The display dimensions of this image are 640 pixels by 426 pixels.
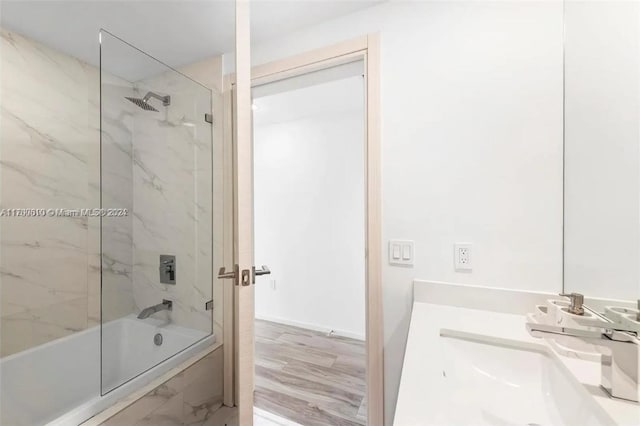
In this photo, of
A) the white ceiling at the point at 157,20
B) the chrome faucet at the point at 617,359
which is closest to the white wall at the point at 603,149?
the chrome faucet at the point at 617,359

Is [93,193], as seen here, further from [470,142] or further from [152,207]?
[470,142]

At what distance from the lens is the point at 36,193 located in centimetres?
145

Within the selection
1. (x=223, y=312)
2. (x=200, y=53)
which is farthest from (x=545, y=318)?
(x=200, y=53)

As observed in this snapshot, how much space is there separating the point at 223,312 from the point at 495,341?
4.52 ft

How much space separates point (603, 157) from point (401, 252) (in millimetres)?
757

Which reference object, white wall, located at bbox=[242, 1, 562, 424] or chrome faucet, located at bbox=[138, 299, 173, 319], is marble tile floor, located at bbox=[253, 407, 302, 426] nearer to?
white wall, located at bbox=[242, 1, 562, 424]

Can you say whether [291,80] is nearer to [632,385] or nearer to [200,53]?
[200,53]

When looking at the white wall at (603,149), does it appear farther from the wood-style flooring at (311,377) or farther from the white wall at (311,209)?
the white wall at (311,209)

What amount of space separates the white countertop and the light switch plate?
200 millimetres

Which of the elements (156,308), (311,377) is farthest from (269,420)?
(156,308)

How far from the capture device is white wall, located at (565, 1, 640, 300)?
652 millimetres

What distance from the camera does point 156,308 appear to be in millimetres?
1696

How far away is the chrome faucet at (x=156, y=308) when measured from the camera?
167cm

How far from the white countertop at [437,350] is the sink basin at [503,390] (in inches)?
0.7
